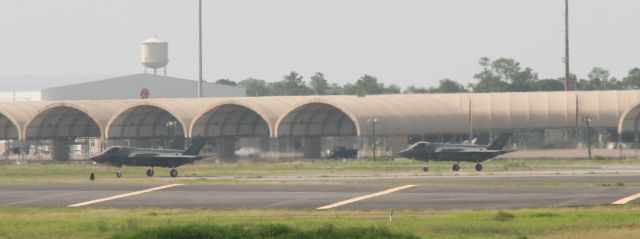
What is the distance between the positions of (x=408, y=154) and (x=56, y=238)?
4732 centimetres

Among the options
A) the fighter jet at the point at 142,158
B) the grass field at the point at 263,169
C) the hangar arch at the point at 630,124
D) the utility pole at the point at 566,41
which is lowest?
the grass field at the point at 263,169

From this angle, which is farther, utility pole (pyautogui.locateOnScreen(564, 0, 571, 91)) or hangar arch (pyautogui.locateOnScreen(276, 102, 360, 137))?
utility pole (pyautogui.locateOnScreen(564, 0, 571, 91))

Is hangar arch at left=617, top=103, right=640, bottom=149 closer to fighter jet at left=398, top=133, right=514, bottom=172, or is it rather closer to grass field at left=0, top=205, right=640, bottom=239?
fighter jet at left=398, top=133, right=514, bottom=172

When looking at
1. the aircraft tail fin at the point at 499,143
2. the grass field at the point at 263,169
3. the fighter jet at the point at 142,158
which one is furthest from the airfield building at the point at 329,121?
the fighter jet at the point at 142,158

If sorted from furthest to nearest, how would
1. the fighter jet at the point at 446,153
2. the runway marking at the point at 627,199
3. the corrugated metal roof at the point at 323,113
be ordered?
the corrugated metal roof at the point at 323,113, the fighter jet at the point at 446,153, the runway marking at the point at 627,199

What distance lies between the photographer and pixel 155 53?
611ft

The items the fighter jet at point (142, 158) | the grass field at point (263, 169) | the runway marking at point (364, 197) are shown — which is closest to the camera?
the runway marking at point (364, 197)

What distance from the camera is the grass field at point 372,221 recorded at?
4391cm

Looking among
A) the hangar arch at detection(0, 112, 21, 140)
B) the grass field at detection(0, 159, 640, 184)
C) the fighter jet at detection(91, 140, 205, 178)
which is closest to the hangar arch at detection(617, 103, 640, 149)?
the grass field at detection(0, 159, 640, 184)

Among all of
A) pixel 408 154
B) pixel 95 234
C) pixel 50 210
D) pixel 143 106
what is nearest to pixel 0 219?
pixel 50 210

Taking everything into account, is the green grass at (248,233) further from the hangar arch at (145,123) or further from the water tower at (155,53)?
the water tower at (155,53)

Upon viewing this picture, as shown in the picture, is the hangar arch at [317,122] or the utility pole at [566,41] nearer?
the hangar arch at [317,122]

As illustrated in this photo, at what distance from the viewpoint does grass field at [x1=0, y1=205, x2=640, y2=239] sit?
43.9 m

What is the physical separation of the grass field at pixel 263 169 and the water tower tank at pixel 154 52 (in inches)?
3253
